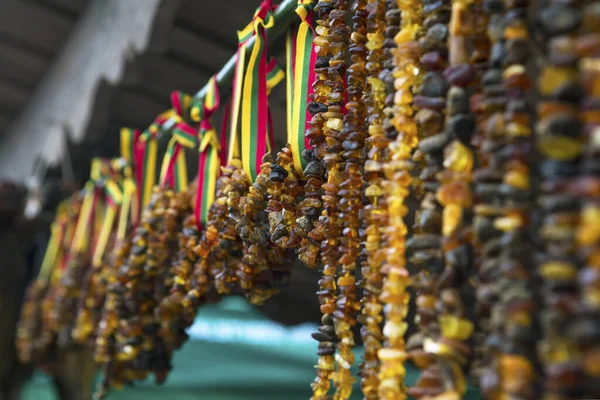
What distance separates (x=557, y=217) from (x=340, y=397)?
0.28 m

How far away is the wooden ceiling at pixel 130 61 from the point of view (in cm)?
129

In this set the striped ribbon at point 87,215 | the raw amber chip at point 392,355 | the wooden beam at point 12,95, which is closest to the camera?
the raw amber chip at point 392,355

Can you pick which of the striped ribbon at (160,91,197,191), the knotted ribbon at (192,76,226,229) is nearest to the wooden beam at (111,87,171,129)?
the striped ribbon at (160,91,197,191)

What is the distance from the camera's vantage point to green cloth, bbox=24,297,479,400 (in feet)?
7.11

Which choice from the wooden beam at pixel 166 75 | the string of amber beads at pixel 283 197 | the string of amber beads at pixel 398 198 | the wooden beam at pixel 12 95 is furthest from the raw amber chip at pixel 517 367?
the wooden beam at pixel 12 95

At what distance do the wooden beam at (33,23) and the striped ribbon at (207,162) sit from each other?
1031 mm

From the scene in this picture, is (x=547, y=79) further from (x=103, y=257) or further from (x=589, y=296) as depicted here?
(x=103, y=257)

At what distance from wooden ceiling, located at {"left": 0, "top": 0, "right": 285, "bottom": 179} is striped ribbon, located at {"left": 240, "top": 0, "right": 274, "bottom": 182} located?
0.50 ft

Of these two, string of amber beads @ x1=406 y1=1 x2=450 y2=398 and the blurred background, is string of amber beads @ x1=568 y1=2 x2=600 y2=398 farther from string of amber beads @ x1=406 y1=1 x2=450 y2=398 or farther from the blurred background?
the blurred background

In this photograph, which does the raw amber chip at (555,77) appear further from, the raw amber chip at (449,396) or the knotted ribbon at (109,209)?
the knotted ribbon at (109,209)

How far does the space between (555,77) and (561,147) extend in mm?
37

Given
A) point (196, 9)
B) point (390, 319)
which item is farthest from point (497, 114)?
point (196, 9)

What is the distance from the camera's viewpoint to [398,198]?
466 mm

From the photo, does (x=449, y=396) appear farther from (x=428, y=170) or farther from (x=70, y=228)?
(x=70, y=228)
